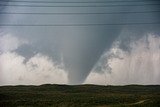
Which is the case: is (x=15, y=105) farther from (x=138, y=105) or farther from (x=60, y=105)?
(x=138, y=105)

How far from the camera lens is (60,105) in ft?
275

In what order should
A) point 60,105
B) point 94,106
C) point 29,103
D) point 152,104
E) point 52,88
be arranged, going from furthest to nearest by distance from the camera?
point 52,88 → point 29,103 → point 60,105 → point 94,106 → point 152,104

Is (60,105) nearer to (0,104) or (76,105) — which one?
(76,105)

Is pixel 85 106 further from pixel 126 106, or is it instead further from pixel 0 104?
pixel 0 104

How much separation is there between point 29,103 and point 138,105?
33.5 m

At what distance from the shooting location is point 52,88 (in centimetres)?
19962

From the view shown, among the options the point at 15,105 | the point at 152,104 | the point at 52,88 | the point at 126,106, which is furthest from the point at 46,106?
the point at 52,88

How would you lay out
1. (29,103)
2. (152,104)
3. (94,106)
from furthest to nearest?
1. (29,103)
2. (94,106)
3. (152,104)

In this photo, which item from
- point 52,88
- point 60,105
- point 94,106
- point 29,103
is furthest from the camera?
point 52,88

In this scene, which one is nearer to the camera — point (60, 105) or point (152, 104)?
point (152, 104)

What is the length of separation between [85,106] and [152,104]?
17.5m

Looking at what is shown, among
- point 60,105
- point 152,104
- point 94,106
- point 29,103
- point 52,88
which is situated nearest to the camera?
point 152,104

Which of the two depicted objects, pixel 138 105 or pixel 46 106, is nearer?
pixel 138 105

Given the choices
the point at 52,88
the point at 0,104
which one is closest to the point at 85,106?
the point at 0,104
